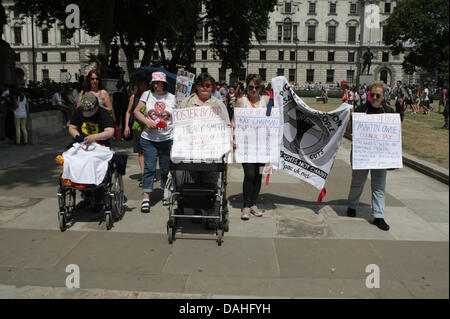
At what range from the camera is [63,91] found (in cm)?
1841

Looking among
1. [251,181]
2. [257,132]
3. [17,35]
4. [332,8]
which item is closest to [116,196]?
[251,181]

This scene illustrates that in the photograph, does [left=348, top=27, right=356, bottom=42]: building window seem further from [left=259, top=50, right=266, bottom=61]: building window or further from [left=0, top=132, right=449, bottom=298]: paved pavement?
[left=0, top=132, right=449, bottom=298]: paved pavement

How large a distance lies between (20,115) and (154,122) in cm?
805

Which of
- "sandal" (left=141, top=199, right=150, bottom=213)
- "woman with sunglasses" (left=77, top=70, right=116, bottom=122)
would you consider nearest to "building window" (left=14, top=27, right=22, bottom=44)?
"woman with sunglasses" (left=77, top=70, right=116, bottom=122)

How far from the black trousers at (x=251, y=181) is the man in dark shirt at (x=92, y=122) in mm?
1837

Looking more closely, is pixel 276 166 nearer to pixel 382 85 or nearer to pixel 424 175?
pixel 382 85

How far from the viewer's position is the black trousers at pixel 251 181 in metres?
5.74

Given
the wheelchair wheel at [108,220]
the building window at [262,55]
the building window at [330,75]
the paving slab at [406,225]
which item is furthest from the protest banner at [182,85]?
the building window at [330,75]

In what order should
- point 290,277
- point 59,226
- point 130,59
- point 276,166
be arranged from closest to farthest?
point 290,277
point 59,226
point 276,166
point 130,59

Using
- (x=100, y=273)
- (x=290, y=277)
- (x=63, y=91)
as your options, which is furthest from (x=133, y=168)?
(x=63, y=91)

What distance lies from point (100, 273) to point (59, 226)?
1630 millimetres

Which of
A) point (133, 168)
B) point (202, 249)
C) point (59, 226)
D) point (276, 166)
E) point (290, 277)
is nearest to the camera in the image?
point (290, 277)

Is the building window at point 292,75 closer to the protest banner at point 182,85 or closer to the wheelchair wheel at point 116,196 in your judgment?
the protest banner at point 182,85

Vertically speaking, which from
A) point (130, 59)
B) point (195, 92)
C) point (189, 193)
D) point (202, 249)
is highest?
point (130, 59)
